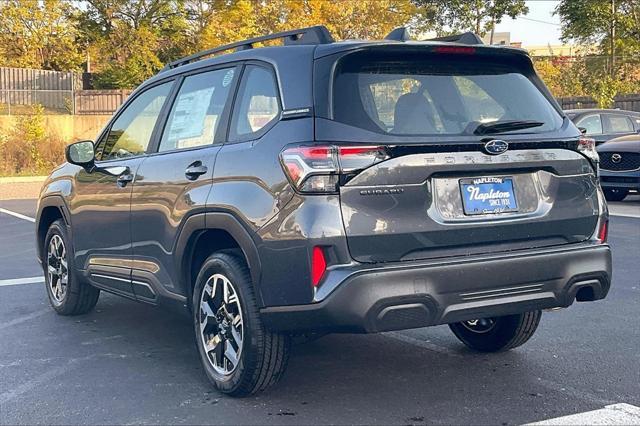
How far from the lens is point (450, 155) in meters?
3.89

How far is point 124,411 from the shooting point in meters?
4.09

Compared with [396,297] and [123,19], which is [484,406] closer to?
[396,297]

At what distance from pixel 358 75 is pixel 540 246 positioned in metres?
1.25

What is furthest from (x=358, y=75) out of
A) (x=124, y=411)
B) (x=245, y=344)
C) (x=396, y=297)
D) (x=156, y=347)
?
(x=156, y=347)

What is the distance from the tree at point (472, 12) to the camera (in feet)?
124

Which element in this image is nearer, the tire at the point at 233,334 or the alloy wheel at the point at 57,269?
the tire at the point at 233,334

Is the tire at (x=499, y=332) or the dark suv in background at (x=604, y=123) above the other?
the dark suv in background at (x=604, y=123)

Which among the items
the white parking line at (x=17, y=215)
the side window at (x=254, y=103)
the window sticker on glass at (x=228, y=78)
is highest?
the window sticker on glass at (x=228, y=78)

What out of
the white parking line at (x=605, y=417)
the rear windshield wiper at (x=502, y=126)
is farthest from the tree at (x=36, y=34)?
the white parking line at (x=605, y=417)

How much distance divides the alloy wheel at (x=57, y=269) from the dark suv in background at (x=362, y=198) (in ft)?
5.42

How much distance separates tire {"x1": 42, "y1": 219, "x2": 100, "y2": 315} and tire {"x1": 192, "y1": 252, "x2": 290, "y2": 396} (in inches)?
77.1

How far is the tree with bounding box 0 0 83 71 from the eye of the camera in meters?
40.6

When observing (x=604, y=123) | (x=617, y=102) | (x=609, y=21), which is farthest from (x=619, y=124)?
(x=609, y=21)

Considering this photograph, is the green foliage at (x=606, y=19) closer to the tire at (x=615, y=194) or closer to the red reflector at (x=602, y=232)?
the tire at (x=615, y=194)
